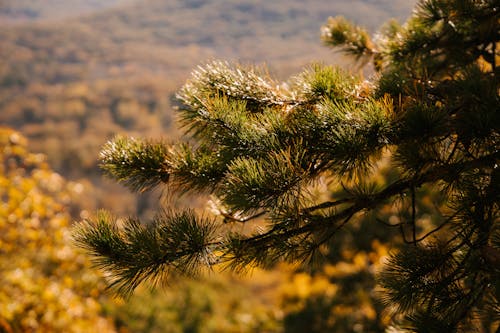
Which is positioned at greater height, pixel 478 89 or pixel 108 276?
pixel 478 89

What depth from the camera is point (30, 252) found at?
4.25 m

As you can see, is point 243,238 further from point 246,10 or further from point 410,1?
point 246,10

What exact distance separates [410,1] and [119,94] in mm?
81884

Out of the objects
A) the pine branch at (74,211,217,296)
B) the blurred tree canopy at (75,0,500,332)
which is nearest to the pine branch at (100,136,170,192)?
the blurred tree canopy at (75,0,500,332)

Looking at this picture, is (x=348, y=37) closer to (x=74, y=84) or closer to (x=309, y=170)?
(x=309, y=170)

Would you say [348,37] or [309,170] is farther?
[348,37]

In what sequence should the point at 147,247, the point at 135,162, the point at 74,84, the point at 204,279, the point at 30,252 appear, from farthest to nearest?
the point at 74,84 → the point at 204,279 → the point at 30,252 → the point at 135,162 → the point at 147,247

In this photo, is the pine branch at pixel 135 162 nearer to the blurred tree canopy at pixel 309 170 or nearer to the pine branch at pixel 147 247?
the blurred tree canopy at pixel 309 170

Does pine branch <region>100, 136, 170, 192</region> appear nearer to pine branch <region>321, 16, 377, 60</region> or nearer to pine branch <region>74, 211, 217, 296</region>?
pine branch <region>74, 211, 217, 296</region>

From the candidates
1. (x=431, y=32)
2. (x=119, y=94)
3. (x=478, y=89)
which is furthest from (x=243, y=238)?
(x=119, y=94)

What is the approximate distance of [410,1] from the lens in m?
2.37

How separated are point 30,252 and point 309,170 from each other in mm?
3747

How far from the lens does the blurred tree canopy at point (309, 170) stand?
1.30 m

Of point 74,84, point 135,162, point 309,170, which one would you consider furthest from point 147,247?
point 74,84
